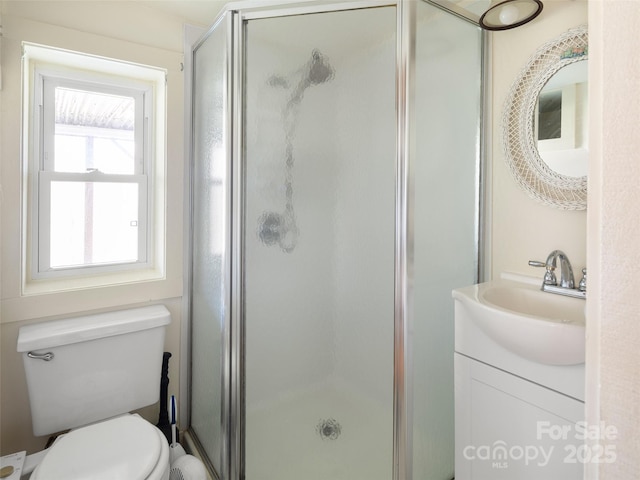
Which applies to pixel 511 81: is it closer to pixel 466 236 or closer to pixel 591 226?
pixel 466 236

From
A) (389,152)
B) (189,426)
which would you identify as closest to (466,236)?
(389,152)

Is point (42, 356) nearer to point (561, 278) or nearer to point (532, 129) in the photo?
point (561, 278)

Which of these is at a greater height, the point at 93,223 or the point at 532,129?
the point at 532,129

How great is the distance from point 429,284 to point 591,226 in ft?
2.74

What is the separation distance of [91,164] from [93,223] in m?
0.30

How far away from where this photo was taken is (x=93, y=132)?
1819 mm

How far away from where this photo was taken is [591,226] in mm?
580

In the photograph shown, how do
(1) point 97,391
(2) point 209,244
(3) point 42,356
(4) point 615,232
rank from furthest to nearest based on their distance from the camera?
1. (2) point 209,244
2. (1) point 97,391
3. (3) point 42,356
4. (4) point 615,232

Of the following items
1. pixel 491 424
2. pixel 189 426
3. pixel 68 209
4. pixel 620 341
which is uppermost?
pixel 68 209

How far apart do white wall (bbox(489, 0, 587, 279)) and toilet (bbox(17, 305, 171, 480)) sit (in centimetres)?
158

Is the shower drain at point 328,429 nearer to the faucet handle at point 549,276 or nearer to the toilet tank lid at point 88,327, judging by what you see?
the toilet tank lid at point 88,327

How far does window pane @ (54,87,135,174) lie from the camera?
1.74m

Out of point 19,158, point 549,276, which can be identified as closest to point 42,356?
point 19,158

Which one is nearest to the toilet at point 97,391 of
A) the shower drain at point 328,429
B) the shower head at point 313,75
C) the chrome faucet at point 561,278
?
the shower drain at point 328,429
